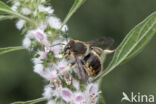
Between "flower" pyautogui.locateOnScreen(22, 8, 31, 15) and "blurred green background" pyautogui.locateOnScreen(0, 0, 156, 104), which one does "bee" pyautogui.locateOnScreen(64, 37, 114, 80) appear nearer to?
"flower" pyautogui.locateOnScreen(22, 8, 31, 15)

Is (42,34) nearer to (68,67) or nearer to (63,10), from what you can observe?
(68,67)

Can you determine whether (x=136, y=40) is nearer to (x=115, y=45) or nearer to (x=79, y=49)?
(x=79, y=49)

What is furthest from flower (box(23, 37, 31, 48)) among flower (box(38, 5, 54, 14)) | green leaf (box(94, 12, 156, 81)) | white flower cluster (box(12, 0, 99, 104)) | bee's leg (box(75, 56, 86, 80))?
green leaf (box(94, 12, 156, 81))

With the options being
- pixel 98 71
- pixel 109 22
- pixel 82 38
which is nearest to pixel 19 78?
pixel 82 38

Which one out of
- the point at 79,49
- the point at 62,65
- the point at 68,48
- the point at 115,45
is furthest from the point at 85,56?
the point at 115,45

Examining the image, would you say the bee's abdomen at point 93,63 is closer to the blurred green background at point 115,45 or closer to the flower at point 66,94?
the flower at point 66,94

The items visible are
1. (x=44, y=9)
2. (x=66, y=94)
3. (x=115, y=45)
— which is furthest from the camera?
(x=115, y=45)
